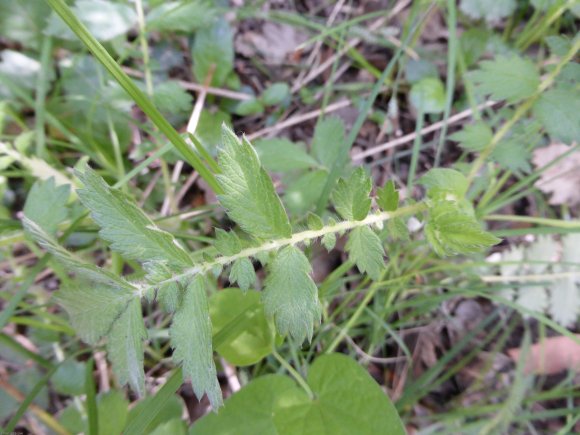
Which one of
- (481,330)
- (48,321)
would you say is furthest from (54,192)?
(481,330)

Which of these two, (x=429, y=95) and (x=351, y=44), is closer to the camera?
(x=429, y=95)

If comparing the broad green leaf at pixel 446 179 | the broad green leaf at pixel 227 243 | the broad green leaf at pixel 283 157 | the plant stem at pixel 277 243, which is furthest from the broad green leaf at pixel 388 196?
the broad green leaf at pixel 283 157

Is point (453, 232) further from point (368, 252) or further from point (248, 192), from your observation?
point (248, 192)

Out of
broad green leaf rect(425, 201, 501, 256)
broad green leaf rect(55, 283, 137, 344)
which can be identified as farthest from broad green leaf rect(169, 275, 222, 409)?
broad green leaf rect(425, 201, 501, 256)

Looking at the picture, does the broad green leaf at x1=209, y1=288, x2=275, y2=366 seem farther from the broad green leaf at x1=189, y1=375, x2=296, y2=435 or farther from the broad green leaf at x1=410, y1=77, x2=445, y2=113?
the broad green leaf at x1=410, y1=77, x2=445, y2=113

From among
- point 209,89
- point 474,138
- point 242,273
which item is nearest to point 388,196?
point 242,273

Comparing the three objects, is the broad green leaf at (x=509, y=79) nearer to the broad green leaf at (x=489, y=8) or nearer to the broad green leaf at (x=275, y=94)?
the broad green leaf at (x=489, y=8)

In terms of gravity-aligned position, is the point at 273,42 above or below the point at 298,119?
above

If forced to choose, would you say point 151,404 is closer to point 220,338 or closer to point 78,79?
point 220,338
